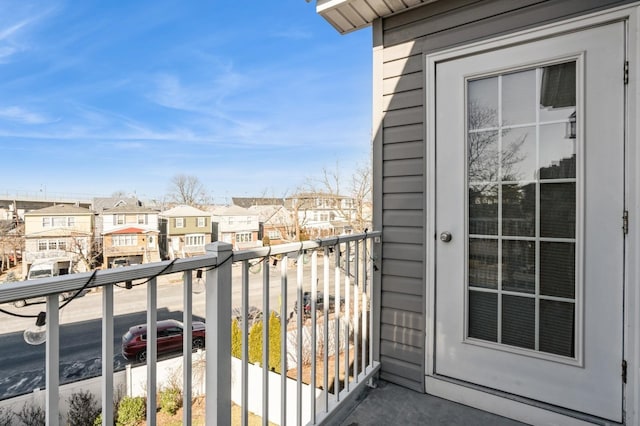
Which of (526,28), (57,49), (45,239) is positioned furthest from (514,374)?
(57,49)

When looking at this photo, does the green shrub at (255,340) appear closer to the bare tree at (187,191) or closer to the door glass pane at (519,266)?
the door glass pane at (519,266)

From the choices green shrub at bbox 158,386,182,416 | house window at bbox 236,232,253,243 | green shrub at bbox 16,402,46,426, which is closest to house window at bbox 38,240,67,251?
house window at bbox 236,232,253,243

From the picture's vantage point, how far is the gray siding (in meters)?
1.85

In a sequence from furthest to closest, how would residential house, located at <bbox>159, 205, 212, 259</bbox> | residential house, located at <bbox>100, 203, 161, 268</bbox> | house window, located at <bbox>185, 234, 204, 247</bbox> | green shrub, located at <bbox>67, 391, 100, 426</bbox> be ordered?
house window, located at <bbox>185, 234, 204, 247</bbox> → residential house, located at <bbox>159, 205, 212, 259</bbox> → residential house, located at <bbox>100, 203, 161, 268</bbox> → green shrub, located at <bbox>67, 391, 100, 426</bbox>

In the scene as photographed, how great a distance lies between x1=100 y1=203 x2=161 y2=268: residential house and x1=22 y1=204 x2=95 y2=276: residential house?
2.23 ft

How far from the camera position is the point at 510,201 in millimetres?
1659

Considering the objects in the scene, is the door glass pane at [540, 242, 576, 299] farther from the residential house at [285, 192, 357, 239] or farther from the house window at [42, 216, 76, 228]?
the house window at [42, 216, 76, 228]

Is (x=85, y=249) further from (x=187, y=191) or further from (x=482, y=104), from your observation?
(x=482, y=104)

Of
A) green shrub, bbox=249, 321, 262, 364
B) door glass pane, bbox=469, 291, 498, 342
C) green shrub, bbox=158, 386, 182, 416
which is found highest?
door glass pane, bbox=469, 291, 498, 342

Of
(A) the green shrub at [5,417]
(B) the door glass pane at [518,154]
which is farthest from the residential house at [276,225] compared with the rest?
(B) the door glass pane at [518,154]

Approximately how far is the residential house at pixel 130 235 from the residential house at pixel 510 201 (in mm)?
13662

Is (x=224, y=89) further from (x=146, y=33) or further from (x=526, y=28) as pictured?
(x=526, y=28)

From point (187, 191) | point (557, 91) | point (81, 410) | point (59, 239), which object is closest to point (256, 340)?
point (81, 410)

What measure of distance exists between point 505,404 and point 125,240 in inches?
634
